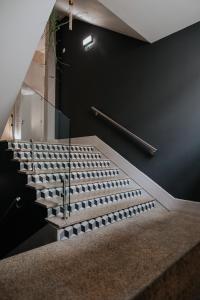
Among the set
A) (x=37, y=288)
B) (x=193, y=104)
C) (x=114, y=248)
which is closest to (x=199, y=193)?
(x=193, y=104)

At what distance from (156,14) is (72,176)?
3074 millimetres

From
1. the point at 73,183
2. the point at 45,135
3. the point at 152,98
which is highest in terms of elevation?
the point at 152,98

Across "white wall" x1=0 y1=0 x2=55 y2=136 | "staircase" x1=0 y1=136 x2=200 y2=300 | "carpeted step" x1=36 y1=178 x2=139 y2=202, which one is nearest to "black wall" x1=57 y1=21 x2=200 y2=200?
"staircase" x1=0 y1=136 x2=200 y2=300

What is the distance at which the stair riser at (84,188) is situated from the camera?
9.78 feet

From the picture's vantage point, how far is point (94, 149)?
5.39 m

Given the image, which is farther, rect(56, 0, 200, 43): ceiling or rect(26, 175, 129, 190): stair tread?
rect(56, 0, 200, 43): ceiling

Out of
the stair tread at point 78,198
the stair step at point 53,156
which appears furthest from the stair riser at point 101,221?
the stair step at point 53,156

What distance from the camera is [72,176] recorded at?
12.4ft

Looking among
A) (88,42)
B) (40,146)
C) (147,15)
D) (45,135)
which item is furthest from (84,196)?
(88,42)

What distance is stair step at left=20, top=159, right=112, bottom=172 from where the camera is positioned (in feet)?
11.1

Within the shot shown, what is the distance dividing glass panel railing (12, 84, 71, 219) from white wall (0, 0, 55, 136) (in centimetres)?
108

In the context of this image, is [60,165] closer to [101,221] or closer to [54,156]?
[54,156]

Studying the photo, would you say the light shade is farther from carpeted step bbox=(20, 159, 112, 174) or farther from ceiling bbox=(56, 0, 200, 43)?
carpeted step bbox=(20, 159, 112, 174)

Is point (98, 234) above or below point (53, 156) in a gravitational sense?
below
